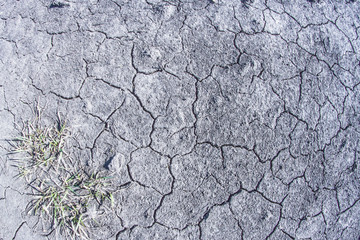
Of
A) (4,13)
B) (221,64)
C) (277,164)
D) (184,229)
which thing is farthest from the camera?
(4,13)

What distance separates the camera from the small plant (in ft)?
6.18

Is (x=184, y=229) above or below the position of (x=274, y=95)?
below

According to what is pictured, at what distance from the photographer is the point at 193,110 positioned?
211 cm

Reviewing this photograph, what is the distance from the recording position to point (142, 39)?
226cm

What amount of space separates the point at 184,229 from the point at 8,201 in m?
1.34

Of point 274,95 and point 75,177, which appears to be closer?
point 75,177

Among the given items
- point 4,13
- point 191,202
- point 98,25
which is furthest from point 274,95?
point 4,13

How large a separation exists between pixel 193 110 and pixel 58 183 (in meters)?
1.19

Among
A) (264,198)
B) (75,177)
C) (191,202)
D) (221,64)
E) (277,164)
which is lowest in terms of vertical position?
(75,177)

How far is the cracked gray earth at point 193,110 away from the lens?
1.97m

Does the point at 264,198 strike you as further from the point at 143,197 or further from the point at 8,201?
the point at 8,201

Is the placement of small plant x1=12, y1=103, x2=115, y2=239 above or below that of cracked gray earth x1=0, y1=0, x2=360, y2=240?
below

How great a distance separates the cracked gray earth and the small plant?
9 centimetres

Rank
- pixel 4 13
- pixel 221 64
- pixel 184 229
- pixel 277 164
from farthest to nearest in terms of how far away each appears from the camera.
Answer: pixel 4 13 < pixel 221 64 < pixel 277 164 < pixel 184 229
